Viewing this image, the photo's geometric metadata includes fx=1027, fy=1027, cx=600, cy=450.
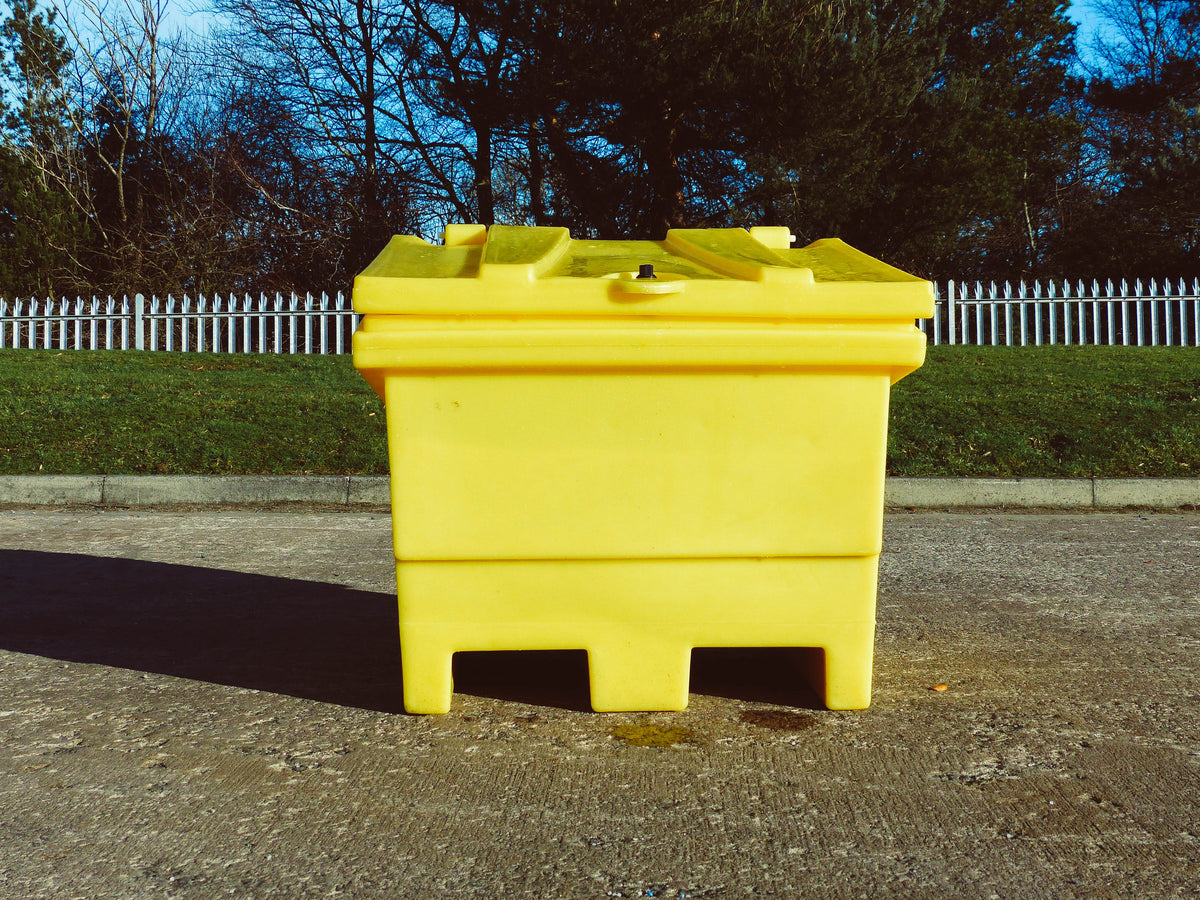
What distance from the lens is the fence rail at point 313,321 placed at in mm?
15453

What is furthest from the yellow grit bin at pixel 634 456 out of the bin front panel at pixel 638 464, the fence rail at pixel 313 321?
the fence rail at pixel 313 321

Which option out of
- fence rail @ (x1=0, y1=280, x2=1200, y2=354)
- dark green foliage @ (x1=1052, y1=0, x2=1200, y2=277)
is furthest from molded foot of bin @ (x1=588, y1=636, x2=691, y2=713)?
dark green foliage @ (x1=1052, y1=0, x2=1200, y2=277)

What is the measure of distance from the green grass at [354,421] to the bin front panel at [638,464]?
13.7 ft

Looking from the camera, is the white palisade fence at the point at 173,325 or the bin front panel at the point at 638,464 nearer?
the bin front panel at the point at 638,464

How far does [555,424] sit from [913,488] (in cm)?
422

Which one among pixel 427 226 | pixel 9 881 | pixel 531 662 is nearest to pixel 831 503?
pixel 531 662

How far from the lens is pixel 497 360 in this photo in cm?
238

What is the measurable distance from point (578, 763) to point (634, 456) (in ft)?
2.36

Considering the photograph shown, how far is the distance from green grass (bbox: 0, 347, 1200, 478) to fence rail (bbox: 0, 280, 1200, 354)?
5685 mm

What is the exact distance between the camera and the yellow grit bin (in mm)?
2377

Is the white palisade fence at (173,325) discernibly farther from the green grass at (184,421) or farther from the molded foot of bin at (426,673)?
the molded foot of bin at (426,673)

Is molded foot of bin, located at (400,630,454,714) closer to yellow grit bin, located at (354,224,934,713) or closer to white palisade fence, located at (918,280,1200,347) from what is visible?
yellow grit bin, located at (354,224,934,713)

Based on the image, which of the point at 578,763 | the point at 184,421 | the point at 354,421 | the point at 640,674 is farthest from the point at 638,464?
the point at 184,421

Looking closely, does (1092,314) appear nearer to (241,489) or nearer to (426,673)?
(241,489)
